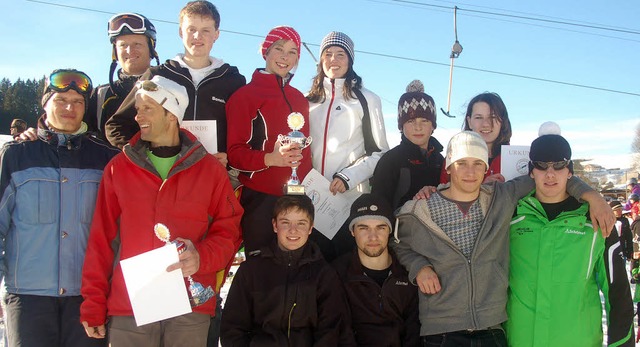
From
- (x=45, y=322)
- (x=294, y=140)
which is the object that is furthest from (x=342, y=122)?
(x=45, y=322)

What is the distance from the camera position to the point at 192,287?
128 inches

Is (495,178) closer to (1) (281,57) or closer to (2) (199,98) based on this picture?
(1) (281,57)

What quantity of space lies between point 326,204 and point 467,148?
123cm

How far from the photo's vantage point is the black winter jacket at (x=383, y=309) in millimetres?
3701

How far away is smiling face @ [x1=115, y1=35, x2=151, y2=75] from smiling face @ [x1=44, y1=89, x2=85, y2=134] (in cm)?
77

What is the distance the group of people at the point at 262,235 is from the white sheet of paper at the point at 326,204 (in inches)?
4.1

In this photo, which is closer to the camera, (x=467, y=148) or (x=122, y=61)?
(x=467, y=148)

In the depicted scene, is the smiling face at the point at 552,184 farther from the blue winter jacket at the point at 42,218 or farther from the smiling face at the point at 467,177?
the blue winter jacket at the point at 42,218

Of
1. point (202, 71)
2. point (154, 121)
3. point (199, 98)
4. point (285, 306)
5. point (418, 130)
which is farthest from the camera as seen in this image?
point (418, 130)

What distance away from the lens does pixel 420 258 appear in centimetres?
376

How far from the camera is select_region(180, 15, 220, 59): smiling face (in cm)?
407

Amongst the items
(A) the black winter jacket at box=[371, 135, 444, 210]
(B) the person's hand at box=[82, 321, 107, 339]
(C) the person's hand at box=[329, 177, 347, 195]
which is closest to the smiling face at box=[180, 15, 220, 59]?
(C) the person's hand at box=[329, 177, 347, 195]

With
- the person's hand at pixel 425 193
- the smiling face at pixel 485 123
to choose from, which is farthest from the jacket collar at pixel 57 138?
the smiling face at pixel 485 123

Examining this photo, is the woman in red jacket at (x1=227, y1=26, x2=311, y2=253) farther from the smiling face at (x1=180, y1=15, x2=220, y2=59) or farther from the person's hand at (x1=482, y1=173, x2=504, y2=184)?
the person's hand at (x1=482, y1=173, x2=504, y2=184)
